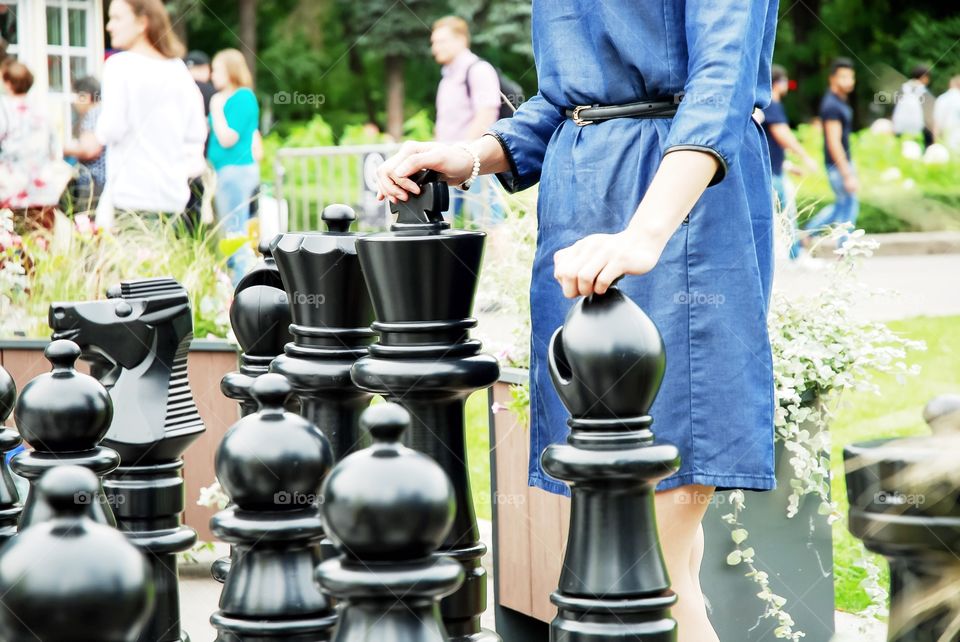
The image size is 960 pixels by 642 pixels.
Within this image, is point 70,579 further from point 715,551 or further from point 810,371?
point 810,371

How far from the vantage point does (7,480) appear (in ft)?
4.83

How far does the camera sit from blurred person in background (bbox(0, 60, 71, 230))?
6941 millimetres

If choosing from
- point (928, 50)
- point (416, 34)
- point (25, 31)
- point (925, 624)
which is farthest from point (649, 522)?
point (416, 34)

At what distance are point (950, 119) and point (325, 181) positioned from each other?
6.86m

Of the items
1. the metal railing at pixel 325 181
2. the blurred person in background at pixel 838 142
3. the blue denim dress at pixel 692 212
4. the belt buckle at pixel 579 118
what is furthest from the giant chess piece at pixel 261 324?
the blurred person in background at pixel 838 142

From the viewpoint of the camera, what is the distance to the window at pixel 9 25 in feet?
35.4

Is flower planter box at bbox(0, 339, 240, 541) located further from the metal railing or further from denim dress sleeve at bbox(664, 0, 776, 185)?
the metal railing

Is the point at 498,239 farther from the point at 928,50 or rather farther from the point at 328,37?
the point at 328,37

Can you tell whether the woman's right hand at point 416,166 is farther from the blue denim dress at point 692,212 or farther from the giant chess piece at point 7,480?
the giant chess piece at point 7,480

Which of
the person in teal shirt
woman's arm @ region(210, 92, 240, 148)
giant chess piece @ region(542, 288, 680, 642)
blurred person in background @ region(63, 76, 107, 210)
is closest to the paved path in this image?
giant chess piece @ region(542, 288, 680, 642)

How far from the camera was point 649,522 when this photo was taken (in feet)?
4.05

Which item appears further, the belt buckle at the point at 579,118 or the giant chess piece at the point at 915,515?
the belt buckle at the point at 579,118

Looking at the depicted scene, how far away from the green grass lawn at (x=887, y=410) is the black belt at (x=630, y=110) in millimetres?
1288

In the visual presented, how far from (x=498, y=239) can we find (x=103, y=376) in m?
2.43
